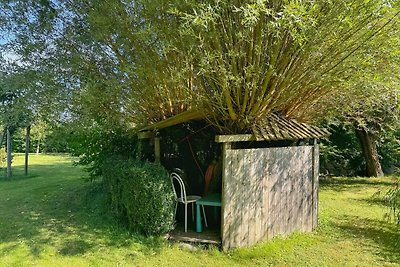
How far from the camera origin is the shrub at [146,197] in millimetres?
4680

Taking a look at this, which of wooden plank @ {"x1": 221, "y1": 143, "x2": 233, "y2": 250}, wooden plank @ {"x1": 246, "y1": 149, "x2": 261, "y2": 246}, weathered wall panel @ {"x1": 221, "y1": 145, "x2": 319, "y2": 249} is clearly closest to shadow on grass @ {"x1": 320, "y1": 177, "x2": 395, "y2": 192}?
weathered wall panel @ {"x1": 221, "y1": 145, "x2": 319, "y2": 249}

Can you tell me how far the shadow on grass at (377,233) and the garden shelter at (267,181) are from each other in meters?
0.69

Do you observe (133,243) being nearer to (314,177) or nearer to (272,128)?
(272,128)

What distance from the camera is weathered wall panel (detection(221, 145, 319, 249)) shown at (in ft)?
15.3

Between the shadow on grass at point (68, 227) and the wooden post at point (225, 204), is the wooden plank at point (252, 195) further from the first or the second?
the shadow on grass at point (68, 227)

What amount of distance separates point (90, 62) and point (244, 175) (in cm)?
316

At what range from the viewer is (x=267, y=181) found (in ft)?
16.3

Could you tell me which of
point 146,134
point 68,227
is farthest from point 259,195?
point 68,227

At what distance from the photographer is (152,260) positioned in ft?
14.2

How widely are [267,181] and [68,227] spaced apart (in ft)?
10.2

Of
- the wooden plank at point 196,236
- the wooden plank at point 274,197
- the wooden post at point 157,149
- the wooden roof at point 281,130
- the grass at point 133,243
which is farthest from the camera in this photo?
the wooden post at point 157,149

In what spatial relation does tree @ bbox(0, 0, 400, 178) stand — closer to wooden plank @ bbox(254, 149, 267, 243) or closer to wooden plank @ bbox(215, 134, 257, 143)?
wooden plank @ bbox(215, 134, 257, 143)

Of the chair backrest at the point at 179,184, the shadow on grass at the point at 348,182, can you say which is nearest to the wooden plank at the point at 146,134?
the chair backrest at the point at 179,184

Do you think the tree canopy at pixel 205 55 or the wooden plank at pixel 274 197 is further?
the wooden plank at pixel 274 197
